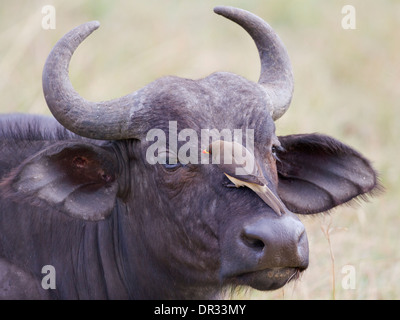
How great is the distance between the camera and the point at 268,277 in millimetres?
4836

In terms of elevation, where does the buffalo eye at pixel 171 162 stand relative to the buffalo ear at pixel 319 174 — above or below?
above

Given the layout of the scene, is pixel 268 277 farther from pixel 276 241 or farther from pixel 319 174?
pixel 319 174

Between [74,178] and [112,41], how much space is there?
8.69m

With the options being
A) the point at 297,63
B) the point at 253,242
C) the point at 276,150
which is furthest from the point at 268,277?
the point at 297,63

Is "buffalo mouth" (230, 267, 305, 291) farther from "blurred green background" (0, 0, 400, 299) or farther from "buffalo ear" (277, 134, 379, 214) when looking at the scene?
"blurred green background" (0, 0, 400, 299)

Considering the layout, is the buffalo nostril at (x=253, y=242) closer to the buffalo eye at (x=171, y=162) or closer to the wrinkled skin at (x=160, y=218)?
the wrinkled skin at (x=160, y=218)

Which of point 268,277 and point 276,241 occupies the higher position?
point 276,241

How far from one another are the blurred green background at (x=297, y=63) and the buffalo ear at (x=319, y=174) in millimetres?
1884

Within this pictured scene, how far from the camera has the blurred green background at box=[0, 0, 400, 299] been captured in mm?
9062

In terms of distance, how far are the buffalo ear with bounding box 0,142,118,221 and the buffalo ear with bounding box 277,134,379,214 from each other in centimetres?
141

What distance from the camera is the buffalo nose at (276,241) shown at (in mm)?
4594

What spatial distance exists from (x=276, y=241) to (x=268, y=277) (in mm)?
362

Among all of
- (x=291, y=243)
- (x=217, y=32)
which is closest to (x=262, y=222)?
(x=291, y=243)

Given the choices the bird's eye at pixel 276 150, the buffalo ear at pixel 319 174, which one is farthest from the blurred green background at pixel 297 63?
the bird's eye at pixel 276 150
